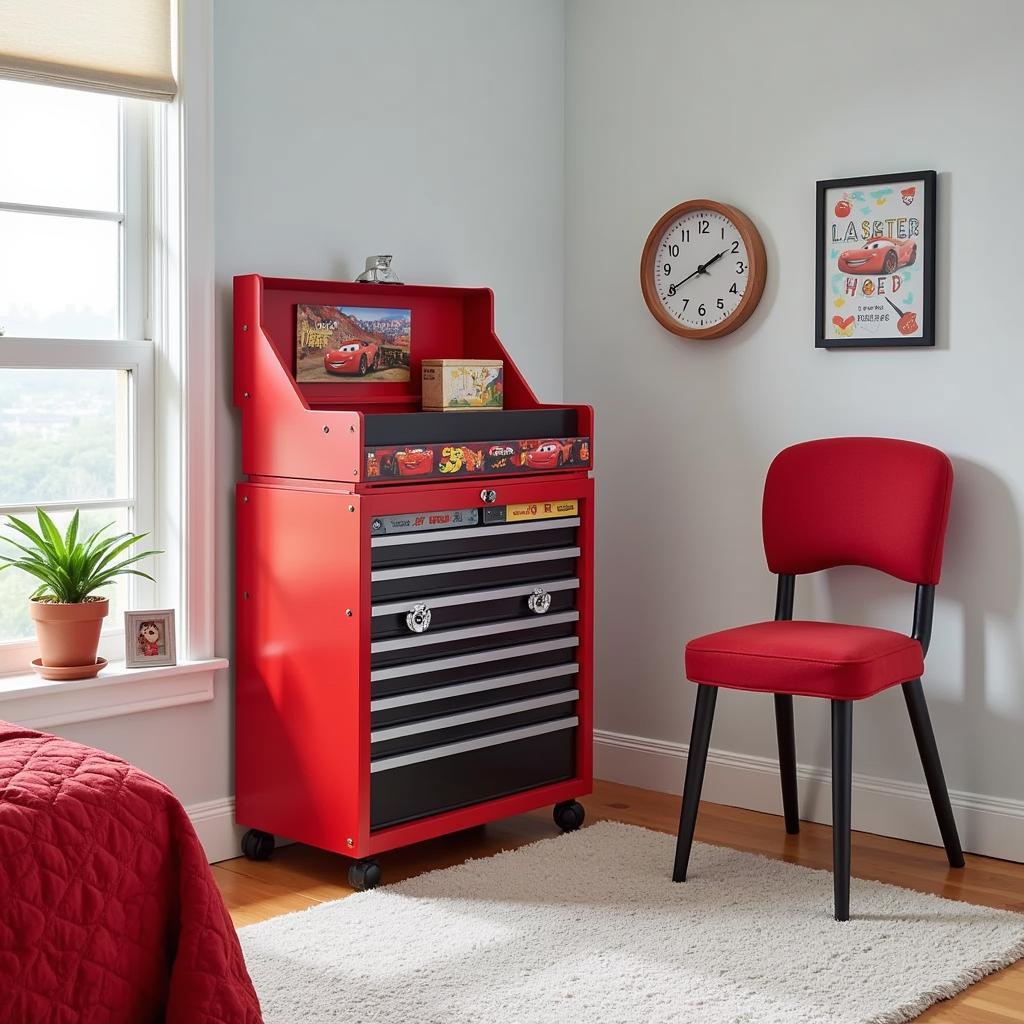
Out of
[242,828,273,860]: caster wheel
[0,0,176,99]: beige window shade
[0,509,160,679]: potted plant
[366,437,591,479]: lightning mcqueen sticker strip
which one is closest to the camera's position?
[0,0,176,99]: beige window shade

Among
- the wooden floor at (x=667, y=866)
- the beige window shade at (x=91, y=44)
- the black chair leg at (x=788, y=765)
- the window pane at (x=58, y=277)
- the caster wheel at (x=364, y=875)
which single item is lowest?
A: the wooden floor at (x=667, y=866)

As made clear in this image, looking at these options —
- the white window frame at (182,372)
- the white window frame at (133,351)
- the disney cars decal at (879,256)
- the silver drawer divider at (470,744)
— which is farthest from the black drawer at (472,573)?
the disney cars decal at (879,256)

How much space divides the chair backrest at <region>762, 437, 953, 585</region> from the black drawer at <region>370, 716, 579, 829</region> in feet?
2.38

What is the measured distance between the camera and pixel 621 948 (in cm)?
262

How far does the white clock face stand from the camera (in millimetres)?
3582

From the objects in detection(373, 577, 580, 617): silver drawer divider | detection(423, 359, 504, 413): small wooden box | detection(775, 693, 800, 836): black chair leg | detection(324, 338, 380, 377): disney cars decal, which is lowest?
detection(775, 693, 800, 836): black chair leg

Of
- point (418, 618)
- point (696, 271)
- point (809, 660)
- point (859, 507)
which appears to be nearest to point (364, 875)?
point (418, 618)

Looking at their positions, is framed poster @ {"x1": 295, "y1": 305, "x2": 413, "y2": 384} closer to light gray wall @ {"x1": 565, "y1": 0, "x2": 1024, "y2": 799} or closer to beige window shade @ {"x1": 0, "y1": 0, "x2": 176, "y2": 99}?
beige window shade @ {"x1": 0, "y1": 0, "x2": 176, "y2": 99}

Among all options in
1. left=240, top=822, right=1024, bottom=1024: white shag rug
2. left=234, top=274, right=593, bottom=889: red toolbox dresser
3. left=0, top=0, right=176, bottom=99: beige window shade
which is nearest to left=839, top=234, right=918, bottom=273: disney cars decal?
left=234, top=274, right=593, bottom=889: red toolbox dresser

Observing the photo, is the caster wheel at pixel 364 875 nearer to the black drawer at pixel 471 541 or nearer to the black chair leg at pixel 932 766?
the black drawer at pixel 471 541

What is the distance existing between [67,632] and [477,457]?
0.97 metres

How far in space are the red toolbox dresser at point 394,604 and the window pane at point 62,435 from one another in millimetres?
289

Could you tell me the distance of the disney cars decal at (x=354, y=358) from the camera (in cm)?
324

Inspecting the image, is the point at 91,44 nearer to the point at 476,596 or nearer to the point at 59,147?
the point at 59,147
